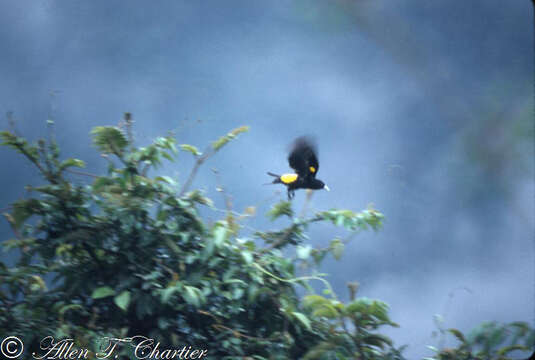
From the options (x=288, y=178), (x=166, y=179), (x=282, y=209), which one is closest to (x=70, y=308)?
(x=166, y=179)

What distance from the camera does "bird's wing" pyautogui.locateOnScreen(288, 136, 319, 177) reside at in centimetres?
148

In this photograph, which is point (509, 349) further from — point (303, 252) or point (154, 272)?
point (154, 272)

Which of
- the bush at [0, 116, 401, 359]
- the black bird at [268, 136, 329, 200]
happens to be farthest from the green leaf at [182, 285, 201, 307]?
the black bird at [268, 136, 329, 200]

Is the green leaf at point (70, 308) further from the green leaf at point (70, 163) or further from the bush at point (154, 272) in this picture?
the green leaf at point (70, 163)

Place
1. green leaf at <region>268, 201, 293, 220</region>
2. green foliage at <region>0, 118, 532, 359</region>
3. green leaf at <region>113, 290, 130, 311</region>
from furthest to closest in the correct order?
green leaf at <region>268, 201, 293, 220</region> < green foliage at <region>0, 118, 532, 359</region> < green leaf at <region>113, 290, 130, 311</region>

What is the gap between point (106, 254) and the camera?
1.22m

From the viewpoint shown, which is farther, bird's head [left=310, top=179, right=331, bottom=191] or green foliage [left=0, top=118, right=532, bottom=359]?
bird's head [left=310, top=179, right=331, bottom=191]

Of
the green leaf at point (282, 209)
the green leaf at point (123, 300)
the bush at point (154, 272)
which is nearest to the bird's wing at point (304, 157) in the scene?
the green leaf at point (282, 209)

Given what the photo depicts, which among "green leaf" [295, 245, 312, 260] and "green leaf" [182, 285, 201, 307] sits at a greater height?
"green leaf" [295, 245, 312, 260]

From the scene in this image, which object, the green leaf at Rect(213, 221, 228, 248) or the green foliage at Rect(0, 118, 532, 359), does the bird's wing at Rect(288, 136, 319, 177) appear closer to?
the green foliage at Rect(0, 118, 532, 359)

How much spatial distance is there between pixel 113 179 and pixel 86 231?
0.15 m

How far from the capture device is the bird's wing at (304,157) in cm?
148

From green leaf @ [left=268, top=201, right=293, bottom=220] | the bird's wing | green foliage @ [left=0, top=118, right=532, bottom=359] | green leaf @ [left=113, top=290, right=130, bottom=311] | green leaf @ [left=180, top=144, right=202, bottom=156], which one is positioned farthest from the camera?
the bird's wing

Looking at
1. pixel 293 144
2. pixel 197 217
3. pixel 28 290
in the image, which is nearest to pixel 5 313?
pixel 28 290
